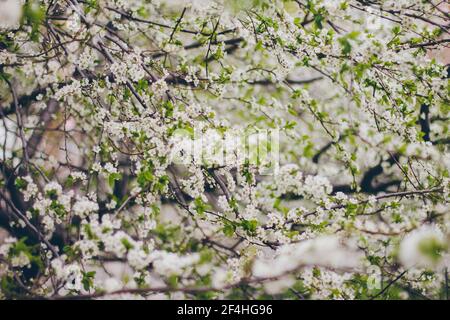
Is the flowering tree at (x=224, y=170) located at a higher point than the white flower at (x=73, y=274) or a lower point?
higher

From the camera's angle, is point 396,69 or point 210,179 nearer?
point 210,179

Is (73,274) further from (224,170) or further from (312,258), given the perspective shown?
(312,258)

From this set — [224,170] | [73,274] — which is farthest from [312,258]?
[73,274]

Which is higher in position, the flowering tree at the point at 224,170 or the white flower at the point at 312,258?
the flowering tree at the point at 224,170

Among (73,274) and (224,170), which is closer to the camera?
(73,274)

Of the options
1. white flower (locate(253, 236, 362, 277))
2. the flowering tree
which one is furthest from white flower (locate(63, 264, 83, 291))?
white flower (locate(253, 236, 362, 277))

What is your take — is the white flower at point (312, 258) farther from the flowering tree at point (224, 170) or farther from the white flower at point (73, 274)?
the white flower at point (73, 274)

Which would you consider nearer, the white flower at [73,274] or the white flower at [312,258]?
the white flower at [312,258]

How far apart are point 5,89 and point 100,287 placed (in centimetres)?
227

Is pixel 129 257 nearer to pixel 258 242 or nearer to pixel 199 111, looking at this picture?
pixel 258 242

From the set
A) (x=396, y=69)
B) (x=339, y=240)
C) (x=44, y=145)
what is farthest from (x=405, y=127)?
(x=44, y=145)

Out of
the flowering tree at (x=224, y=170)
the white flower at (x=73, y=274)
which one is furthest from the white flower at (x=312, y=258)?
the white flower at (x=73, y=274)

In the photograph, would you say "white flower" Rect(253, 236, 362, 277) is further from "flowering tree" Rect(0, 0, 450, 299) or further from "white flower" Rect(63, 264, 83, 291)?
"white flower" Rect(63, 264, 83, 291)

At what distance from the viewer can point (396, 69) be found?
3215mm
